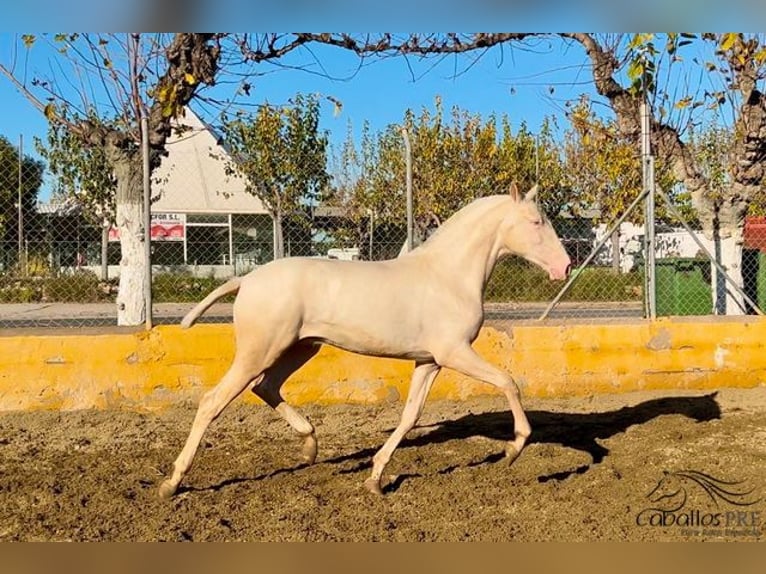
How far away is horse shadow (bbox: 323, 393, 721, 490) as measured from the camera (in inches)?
235

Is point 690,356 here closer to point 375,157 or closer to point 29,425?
point 29,425

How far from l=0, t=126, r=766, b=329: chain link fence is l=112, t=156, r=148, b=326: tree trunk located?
0.99ft

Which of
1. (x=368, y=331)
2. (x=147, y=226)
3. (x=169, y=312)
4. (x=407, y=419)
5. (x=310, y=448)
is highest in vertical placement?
(x=147, y=226)

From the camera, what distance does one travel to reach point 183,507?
457cm

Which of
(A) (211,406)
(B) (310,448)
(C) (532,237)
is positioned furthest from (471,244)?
(A) (211,406)

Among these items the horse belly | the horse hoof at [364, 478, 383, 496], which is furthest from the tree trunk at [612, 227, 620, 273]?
the horse hoof at [364, 478, 383, 496]

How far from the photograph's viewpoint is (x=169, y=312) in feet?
30.9

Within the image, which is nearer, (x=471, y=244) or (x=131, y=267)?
(x=471, y=244)

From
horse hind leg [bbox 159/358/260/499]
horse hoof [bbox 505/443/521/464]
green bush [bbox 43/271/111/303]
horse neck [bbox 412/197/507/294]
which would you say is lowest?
horse hoof [bbox 505/443/521/464]

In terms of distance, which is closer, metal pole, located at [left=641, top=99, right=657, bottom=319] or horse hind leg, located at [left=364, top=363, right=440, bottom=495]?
horse hind leg, located at [left=364, top=363, right=440, bottom=495]

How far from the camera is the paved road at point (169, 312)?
8.88 metres

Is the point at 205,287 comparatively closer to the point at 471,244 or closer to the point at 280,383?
the point at 280,383

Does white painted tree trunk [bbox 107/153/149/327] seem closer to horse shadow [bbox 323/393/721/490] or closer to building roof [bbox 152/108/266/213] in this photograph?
building roof [bbox 152/108/266/213]

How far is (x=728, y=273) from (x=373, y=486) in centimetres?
678
